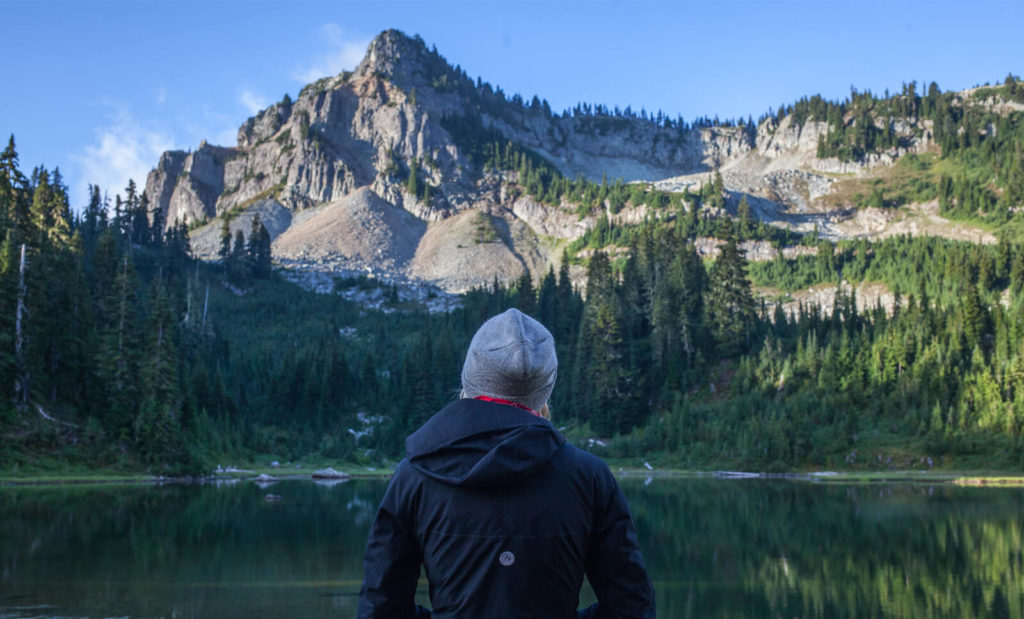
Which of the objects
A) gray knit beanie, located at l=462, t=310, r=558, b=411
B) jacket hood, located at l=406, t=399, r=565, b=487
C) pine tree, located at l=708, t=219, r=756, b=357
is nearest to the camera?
jacket hood, located at l=406, t=399, r=565, b=487

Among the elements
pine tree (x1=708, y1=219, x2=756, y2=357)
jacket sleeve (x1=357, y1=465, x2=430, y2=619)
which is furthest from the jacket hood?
pine tree (x1=708, y1=219, x2=756, y2=357)

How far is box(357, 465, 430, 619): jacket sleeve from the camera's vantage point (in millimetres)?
3398

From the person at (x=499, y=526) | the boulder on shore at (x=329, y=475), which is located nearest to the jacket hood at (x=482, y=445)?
the person at (x=499, y=526)

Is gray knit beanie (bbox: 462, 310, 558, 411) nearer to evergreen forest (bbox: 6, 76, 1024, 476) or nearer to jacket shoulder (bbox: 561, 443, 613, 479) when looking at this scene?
jacket shoulder (bbox: 561, 443, 613, 479)

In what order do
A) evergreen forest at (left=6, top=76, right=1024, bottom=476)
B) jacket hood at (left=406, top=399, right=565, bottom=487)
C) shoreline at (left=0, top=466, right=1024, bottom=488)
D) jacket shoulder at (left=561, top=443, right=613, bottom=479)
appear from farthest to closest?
evergreen forest at (left=6, top=76, right=1024, bottom=476)
shoreline at (left=0, top=466, right=1024, bottom=488)
jacket shoulder at (left=561, top=443, right=613, bottom=479)
jacket hood at (left=406, top=399, right=565, bottom=487)

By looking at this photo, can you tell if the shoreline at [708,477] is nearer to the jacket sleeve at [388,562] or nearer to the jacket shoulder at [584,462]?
the jacket sleeve at [388,562]

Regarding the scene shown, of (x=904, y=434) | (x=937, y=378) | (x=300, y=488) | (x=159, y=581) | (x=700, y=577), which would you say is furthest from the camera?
(x=937, y=378)

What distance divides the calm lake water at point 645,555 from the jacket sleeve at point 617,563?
12493mm

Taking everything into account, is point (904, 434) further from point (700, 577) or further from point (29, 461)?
point (29, 461)

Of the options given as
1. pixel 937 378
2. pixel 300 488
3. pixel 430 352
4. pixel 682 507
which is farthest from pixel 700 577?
pixel 430 352

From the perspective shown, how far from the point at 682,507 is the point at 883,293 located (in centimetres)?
12352

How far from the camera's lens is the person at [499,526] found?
127 inches

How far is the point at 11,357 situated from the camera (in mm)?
44969

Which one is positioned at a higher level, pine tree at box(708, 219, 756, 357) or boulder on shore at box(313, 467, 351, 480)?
pine tree at box(708, 219, 756, 357)
